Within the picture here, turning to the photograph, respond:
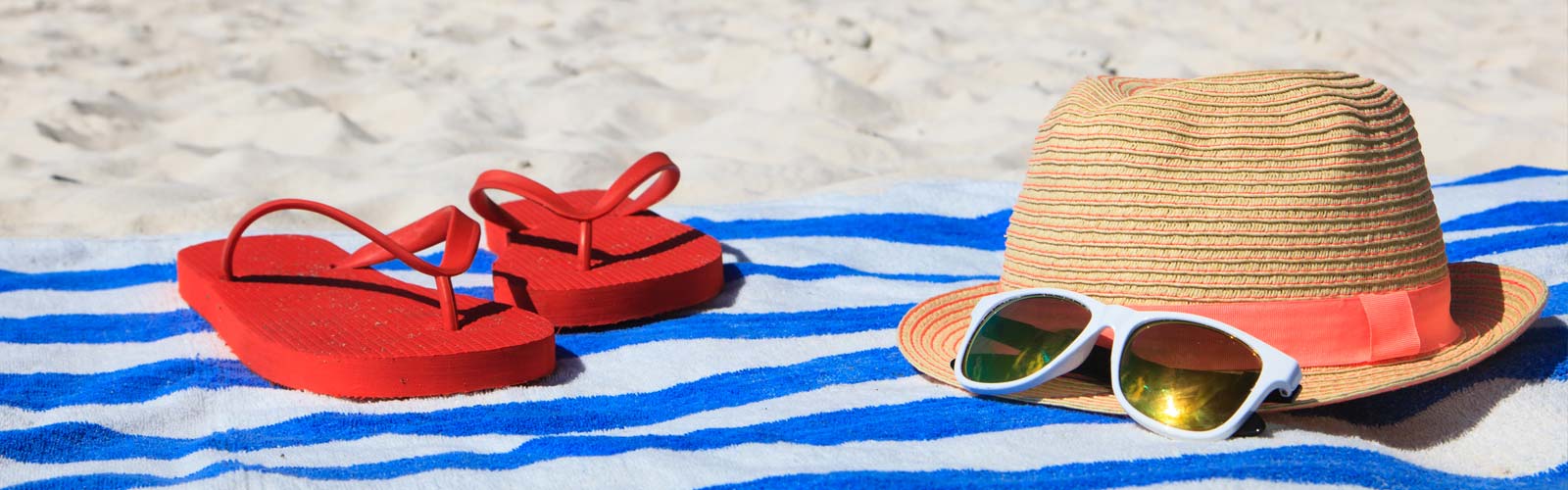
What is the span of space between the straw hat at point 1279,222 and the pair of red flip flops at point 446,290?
667 millimetres

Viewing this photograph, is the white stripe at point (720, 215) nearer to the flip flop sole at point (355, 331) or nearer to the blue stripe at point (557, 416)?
the flip flop sole at point (355, 331)

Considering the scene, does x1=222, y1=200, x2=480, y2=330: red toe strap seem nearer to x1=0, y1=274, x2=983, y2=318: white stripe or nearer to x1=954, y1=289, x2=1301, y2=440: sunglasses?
x1=0, y1=274, x2=983, y2=318: white stripe

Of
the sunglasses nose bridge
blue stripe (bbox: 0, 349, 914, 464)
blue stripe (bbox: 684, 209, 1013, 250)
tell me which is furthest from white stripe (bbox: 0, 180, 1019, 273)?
the sunglasses nose bridge

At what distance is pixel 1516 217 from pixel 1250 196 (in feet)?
3.51

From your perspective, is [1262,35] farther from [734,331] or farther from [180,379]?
[180,379]

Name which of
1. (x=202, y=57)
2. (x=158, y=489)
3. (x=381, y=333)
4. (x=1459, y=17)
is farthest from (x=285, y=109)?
(x=1459, y=17)

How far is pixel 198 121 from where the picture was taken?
3379 mm

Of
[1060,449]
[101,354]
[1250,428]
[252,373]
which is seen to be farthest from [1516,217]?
[101,354]

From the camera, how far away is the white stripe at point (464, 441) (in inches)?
54.6

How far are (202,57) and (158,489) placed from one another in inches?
118

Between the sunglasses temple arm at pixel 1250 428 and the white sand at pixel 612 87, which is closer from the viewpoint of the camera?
the sunglasses temple arm at pixel 1250 428

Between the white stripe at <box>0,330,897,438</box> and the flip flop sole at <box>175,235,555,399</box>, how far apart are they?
2 cm

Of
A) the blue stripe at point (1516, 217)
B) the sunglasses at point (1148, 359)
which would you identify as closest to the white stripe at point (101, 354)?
the sunglasses at point (1148, 359)

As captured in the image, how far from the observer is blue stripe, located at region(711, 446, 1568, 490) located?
1235 mm
